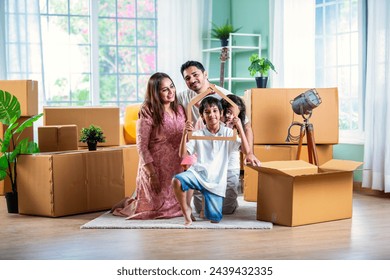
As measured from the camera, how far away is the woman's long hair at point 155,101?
15.1 ft

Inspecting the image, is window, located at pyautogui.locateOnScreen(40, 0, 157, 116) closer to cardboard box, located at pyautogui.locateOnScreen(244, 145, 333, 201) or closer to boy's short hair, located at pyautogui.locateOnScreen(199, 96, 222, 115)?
cardboard box, located at pyautogui.locateOnScreen(244, 145, 333, 201)

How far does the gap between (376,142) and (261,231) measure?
72.1 inches

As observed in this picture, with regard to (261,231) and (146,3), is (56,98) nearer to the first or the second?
(146,3)

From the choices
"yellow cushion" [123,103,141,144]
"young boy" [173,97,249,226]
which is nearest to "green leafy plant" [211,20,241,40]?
"yellow cushion" [123,103,141,144]

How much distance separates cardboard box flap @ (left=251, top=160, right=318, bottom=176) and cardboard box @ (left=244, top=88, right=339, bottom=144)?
26.6 inches

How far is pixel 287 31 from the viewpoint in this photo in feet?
21.6

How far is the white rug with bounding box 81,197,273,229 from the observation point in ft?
14.3

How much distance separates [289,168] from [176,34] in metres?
3.19

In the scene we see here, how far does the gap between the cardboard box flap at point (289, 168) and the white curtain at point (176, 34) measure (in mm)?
2891

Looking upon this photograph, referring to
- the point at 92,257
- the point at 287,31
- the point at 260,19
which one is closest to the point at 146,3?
the point at 260,19

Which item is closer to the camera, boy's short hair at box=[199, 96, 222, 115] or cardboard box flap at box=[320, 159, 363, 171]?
boy's short hair at box=[199, 96, 222, 115]

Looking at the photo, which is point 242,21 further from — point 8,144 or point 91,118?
point 8,144

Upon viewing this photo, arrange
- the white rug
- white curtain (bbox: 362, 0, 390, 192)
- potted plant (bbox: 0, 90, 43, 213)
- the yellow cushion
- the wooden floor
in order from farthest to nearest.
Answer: the yellow cushion
white curtain (bbox: 362, 0, 390, 192)
potted plant (bbox: 0, 90, 43, 213)
the white rug
the wooden floor

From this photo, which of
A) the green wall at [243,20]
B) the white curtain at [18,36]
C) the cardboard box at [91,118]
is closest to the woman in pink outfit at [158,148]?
the cardboard box at [91,118]
